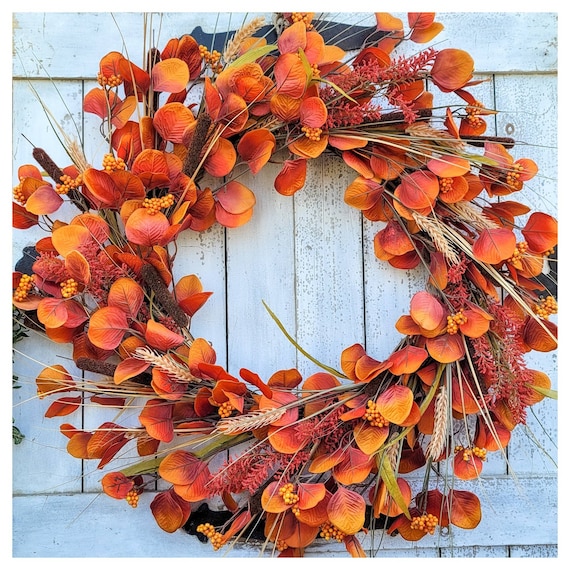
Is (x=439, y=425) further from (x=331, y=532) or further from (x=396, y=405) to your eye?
(x=331, y=532)

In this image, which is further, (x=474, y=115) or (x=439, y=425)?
(x=474, y=115)

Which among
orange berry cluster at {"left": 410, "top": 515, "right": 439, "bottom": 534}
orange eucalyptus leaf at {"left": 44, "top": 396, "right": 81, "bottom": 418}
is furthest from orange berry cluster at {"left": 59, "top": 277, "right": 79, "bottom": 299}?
orange berry cluster at {"left": 410, "top": 515, "right": 439, "bottom": 534}

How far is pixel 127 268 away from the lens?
1.03m

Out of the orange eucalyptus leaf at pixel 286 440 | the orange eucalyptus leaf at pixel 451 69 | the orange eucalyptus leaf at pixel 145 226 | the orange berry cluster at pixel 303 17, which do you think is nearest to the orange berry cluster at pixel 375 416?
the orange eucalyptus leaf at pixel 286 440

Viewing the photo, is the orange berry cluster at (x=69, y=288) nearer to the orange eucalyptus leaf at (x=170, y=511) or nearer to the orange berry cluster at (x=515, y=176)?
the orange eucalyptus leaf at (x=170, y=511)

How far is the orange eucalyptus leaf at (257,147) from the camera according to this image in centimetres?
103

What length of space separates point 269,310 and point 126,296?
0.23 meters

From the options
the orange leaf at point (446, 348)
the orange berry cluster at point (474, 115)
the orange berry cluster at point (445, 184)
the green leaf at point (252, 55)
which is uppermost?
the green leaf at point (252, 55)

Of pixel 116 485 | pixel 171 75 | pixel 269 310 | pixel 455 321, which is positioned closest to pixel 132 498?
pixel 116 485

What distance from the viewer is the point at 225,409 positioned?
980 millimetres

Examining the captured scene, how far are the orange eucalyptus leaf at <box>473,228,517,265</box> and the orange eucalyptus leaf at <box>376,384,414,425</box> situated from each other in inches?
9.7

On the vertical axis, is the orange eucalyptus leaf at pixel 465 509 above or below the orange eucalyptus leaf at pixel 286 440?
below

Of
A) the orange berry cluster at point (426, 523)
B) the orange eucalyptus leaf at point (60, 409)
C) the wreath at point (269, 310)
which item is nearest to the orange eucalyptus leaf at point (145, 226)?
the wreath at point (269, 310)

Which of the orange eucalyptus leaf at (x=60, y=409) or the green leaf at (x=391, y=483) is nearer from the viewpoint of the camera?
the green leaf at (x=391, y=483)
